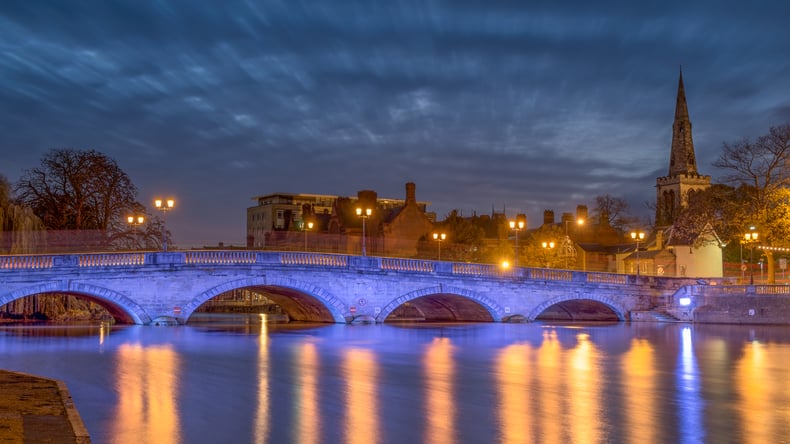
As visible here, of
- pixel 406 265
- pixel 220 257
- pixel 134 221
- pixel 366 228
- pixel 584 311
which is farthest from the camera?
pixel 366 228

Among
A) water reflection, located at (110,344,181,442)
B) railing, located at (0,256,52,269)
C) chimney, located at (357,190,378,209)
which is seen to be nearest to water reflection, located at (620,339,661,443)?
water reflection, located at (110,344,181,442)

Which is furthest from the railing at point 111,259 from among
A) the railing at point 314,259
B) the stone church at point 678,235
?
the stone church at point 678,235

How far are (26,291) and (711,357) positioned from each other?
28.0 metres

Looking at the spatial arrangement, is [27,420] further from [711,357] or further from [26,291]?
[26,291]

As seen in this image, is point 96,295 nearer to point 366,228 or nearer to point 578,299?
point 578,299

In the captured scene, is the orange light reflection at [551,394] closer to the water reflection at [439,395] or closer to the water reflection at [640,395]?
the water reflection at [640,395]

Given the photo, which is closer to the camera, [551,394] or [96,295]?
[551,394]

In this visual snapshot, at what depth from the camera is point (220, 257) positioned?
41.8m

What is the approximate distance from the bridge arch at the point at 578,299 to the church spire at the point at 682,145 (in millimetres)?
85860

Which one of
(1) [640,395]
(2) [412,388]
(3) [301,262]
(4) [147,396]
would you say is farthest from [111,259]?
(1) [640,395]

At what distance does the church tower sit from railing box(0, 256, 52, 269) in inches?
4297

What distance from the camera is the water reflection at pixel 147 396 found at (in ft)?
42.7

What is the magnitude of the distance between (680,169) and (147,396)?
128 meters

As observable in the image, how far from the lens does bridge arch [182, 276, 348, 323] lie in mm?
41094
